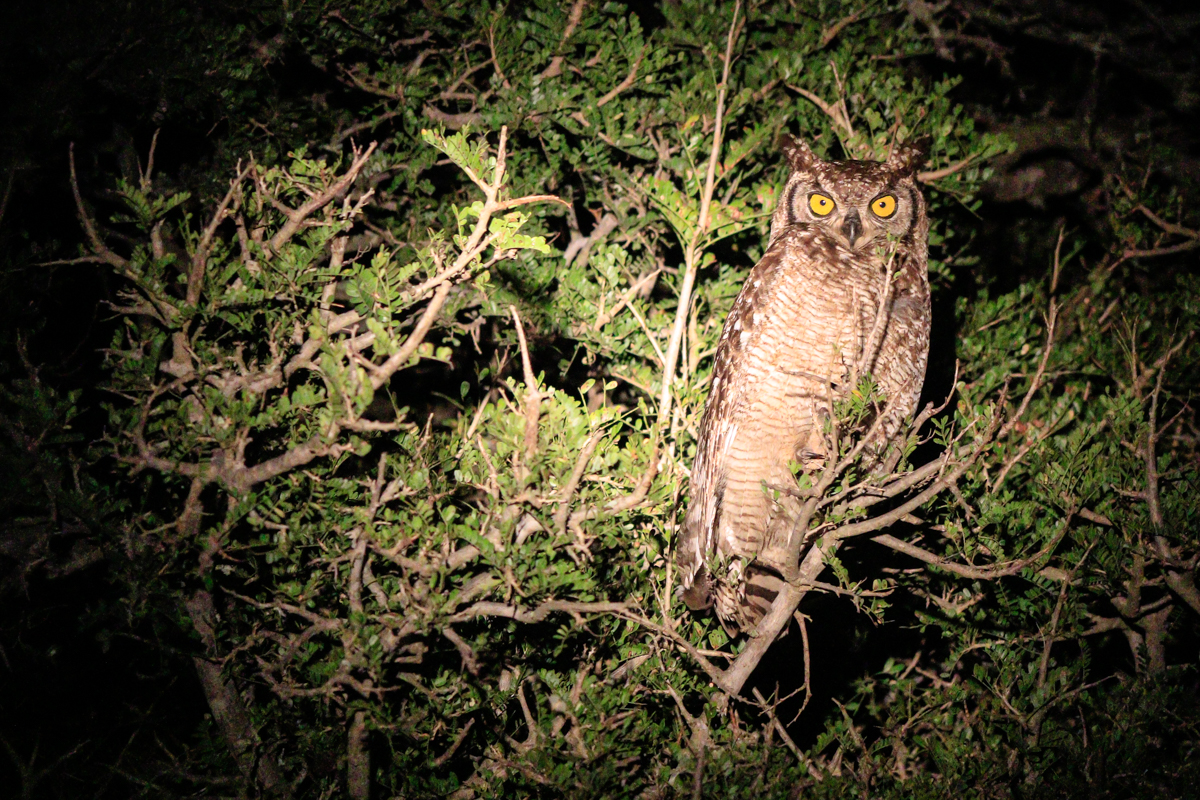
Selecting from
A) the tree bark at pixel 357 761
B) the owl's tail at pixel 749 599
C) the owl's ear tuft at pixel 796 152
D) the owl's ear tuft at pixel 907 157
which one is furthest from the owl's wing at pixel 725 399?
the tree bark at pixel 357 761

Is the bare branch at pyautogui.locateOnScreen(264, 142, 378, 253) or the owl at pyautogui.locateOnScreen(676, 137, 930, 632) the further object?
the owl at pyautogui.locateOnScreen(676, 137, 930, 632)

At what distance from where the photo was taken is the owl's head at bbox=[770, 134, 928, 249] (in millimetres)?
3115

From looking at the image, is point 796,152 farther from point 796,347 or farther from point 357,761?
point 357,761

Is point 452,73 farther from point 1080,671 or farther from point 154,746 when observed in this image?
point 1080,671

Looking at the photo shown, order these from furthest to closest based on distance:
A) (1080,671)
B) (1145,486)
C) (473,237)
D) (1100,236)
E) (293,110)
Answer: (1100,236), (293,110), (1145,486), (1080,671), (473,237)

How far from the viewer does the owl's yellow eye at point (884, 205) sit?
10.3 ft

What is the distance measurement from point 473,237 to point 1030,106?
18.4 ft

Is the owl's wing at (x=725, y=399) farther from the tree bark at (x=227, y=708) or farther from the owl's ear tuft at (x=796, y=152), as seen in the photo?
the tree bark at (x=227, y=708)

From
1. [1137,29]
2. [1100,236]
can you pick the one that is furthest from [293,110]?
[1137,29]

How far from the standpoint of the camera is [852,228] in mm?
3145

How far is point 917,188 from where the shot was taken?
10.5ft

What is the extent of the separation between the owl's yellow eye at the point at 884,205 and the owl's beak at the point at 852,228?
0.08 metres

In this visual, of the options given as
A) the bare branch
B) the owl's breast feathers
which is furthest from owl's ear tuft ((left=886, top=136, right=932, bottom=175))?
the bare branch

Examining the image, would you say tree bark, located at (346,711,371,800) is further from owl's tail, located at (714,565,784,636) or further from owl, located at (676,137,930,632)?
owl's tail, located at (714,565,784,636)
